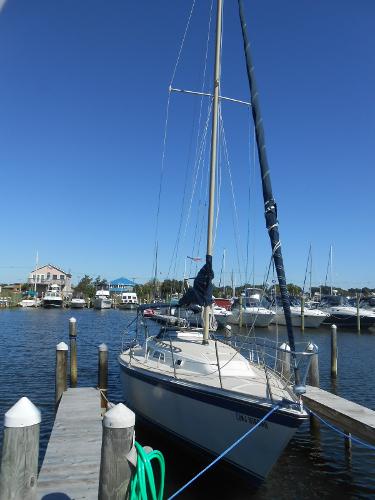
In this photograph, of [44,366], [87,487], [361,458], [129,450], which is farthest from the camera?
[44,366]

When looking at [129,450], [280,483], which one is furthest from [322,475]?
[129,450]

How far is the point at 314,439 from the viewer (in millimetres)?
12703

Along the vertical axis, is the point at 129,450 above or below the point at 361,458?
above

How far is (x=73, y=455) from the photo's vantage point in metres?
8.50

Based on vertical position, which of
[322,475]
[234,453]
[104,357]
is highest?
[104,357]

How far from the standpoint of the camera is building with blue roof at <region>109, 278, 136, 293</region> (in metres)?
115

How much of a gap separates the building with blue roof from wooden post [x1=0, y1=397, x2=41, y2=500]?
109496 mm

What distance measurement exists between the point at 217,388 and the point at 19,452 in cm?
473

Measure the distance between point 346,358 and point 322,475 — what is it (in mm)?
18102

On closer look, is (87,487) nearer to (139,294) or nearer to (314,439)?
(314,439)

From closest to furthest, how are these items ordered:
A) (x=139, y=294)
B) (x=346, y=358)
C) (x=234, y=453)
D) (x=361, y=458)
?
(x=234, y=453) < (x=361, y=458) < (x=346, y=358) < (x=139, y=294)

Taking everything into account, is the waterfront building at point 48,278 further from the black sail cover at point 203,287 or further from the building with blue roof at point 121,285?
the black sail cover at point 203,287

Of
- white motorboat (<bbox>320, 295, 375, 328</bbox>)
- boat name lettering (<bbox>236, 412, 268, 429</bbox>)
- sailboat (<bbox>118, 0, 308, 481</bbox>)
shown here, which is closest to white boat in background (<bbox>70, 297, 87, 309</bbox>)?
white motorboat (<bbox>320, 295, 375, 328</bbox>)

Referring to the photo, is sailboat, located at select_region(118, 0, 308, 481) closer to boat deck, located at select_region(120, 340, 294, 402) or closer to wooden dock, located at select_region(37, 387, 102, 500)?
boat deck, located at select_region(120, 340, 294, 402)
